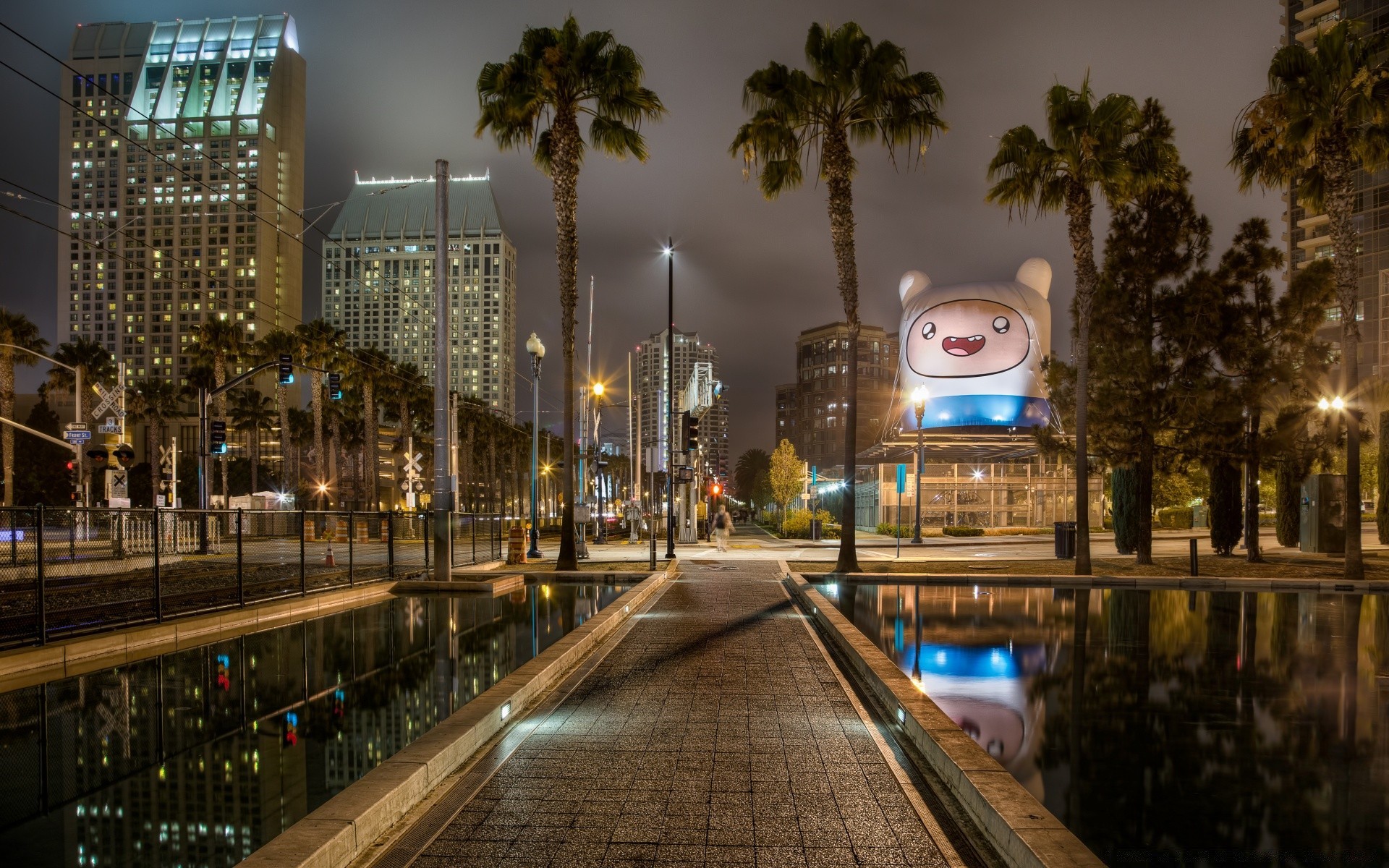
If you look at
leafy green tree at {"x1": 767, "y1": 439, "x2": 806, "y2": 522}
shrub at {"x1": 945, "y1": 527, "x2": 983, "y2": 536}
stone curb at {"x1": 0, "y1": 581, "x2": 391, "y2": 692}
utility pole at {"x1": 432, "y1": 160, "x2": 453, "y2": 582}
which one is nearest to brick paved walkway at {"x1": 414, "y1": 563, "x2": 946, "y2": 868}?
stone curb at {"x1": 0, "y1": 581, "x2": 391, "y2": 692}

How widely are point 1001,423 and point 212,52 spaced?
18191 centimetres

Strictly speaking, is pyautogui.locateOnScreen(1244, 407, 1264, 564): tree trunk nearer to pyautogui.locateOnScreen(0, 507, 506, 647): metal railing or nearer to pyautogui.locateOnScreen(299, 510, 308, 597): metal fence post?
pyautogui.locateOnScreen(0, 507, 506, 647): metal railing

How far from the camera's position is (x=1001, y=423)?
67.6 meters

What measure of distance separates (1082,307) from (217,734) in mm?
21919

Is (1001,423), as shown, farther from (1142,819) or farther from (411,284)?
(1142,819)

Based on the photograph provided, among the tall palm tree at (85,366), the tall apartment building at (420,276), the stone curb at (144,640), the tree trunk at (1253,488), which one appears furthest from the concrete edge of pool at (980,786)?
the tall palm tree at (85,366)

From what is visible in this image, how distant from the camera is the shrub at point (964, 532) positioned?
49.0 meters

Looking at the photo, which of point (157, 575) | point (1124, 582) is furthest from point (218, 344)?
point (1124, 582)

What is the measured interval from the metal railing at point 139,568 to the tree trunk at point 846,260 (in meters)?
9.89

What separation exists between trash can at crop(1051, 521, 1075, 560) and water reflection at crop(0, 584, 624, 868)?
21.4 metres

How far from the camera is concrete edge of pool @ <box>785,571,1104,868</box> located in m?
4.40

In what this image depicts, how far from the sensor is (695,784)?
5.86m

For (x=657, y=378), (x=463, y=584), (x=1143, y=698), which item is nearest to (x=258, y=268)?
(x=657, y=378)

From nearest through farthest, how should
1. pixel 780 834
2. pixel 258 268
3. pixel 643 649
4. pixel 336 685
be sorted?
pixel 780 834 < pixel 336 685 < pixel 643 649 < pixel 258 268
